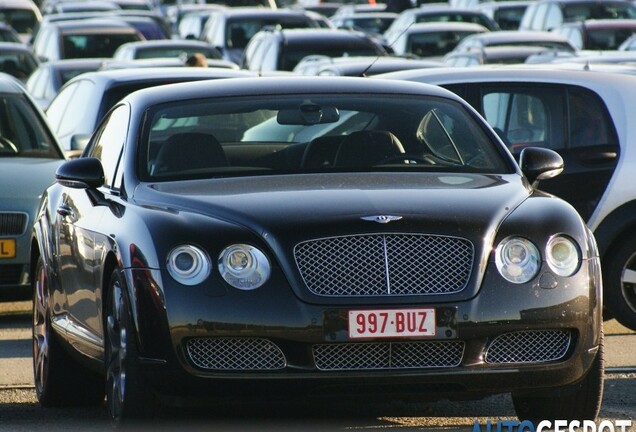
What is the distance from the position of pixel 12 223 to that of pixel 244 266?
5.21 meters

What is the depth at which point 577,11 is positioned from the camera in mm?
33281

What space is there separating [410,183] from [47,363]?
6.35 feet

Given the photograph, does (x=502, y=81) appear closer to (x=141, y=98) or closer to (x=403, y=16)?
(x=141, y=98)

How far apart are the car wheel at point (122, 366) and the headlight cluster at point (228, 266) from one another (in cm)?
25

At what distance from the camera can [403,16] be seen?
36.7m

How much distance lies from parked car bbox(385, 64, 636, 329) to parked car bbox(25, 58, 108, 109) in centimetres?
1094

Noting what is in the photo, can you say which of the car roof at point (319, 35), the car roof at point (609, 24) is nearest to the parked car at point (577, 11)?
the car roof at point (609, 24)

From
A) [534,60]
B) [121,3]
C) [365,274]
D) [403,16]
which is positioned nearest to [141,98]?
[365,274]

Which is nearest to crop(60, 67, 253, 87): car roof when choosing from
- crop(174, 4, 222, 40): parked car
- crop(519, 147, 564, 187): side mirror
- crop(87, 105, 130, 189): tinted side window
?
crop(87, 105, 130, 189): tinted side window

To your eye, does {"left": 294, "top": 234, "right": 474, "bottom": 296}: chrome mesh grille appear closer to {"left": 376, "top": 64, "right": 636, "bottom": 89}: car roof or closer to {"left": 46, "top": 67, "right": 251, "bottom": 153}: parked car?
{"left": 376, "top": 64, "right": 636, "bottom": 89}: car roof

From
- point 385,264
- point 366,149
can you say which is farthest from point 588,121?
point 385,264

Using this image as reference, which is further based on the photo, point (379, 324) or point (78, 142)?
point (78, 142)

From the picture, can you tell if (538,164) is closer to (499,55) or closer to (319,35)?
(499,55)
